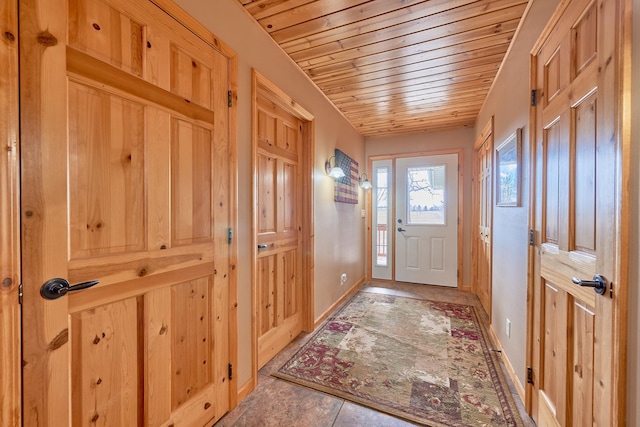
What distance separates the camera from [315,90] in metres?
2.68

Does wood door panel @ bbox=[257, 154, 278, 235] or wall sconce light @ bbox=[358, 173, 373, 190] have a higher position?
wall sconce light @ bbox=[358, 173, 373, 190]

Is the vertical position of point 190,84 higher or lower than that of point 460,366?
higher

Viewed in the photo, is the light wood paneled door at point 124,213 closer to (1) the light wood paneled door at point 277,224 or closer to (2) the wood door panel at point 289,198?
(1) the light wood paneled door at point 277,224

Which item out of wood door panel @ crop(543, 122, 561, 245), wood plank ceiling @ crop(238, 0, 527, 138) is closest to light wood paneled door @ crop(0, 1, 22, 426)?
wood plank ceiling @ crop(238, 0, 527, 138)

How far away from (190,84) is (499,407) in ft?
8.21

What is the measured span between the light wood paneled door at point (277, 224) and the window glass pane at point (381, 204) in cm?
224

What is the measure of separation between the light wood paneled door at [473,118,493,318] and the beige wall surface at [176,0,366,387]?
1616 mm

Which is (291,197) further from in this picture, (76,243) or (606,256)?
(606,256)

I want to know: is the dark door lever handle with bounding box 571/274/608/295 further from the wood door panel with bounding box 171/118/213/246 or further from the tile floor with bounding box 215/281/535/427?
the wood door panel with bounding box 171/118/213/246

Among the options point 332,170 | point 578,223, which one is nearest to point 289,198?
point 332,170

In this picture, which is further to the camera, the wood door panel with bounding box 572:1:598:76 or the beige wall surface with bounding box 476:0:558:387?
the beige wall surface with bounding box 476:0:558:387

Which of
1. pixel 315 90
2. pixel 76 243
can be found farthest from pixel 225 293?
pixel 315 90

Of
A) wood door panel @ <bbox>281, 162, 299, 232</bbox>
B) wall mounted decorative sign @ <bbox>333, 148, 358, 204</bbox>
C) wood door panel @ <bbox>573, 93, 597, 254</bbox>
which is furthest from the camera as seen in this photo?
wall mounted decorative sign @ <bbox>333, 148, 358, 204</bbox>

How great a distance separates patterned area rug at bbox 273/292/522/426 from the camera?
158 cm
